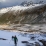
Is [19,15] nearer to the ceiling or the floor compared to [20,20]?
nearer to the ceiling

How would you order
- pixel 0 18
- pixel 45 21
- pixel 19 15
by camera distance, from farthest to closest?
pixel 0 18 → pixel 19 15 → pixel 45 21

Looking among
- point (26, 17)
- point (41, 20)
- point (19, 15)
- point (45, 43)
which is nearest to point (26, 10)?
point (19, 15)

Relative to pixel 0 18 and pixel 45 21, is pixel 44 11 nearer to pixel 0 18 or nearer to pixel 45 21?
pixel 45 21

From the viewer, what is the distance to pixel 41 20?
76062 millimetres

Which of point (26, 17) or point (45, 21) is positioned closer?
point (45, 21)

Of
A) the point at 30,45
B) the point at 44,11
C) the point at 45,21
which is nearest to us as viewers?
the point at 30,45

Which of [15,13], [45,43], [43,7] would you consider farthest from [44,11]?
[45,43]

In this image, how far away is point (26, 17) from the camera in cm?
8825

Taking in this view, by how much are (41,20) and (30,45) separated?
5363 centimetres

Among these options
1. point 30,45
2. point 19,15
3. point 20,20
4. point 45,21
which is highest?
point 19,15

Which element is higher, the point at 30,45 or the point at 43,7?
the point at 43,7

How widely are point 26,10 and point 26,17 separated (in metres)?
11.3

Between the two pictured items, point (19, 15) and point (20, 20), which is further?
point (19, 15)

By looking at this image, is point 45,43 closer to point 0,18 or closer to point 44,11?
point 44,11
